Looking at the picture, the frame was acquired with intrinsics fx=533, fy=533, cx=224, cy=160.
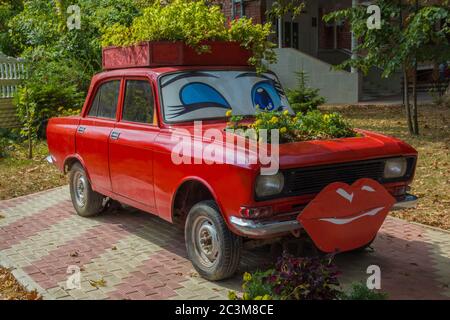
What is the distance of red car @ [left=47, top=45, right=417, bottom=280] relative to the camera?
4297 mm

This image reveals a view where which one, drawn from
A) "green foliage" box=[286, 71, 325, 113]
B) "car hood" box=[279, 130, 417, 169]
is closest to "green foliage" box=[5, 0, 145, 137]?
"green foliage" box=[286, 71, 325, 113]

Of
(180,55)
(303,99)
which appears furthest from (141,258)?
(303,99)

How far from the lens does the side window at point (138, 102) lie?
5586mm

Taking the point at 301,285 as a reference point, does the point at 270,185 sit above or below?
above

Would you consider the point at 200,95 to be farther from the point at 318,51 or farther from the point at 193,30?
the point at 318,51

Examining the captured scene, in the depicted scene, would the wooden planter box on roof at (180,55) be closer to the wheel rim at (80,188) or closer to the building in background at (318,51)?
the wheel rim at (80,188)

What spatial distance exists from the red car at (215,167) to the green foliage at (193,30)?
360 mm

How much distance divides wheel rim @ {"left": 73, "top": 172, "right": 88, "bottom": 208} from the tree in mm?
6557

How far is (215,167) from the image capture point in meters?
4.45

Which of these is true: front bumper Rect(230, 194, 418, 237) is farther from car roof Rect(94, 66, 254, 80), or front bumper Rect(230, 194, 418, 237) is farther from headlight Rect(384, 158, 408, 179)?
car roof Rect(94, 66, 254, 80)

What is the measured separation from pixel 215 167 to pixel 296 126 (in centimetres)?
102

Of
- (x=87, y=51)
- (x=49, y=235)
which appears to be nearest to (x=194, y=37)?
(x=49, y=235)

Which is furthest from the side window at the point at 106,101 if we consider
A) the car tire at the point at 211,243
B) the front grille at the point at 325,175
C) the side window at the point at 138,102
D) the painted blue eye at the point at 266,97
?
the front grille at the point at 325,175

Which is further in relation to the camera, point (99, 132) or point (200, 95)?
point (99, 132)
